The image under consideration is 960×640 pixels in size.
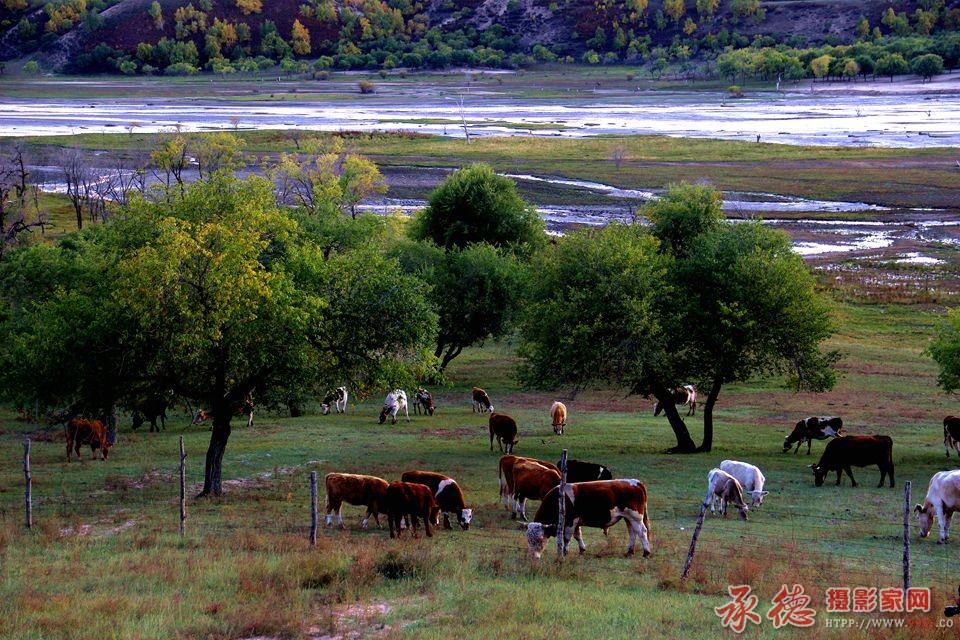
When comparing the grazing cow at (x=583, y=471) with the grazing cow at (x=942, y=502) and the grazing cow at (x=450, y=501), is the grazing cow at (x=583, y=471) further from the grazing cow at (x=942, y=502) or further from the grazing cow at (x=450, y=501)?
the grazing cow at (x=942, y=502)

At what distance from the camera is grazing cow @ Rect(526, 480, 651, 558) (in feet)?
58.0

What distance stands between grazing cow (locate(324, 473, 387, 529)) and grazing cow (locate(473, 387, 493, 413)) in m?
17.5

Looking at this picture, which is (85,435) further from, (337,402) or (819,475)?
(819,475)

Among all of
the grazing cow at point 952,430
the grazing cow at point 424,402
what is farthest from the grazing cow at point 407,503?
the grazing cow at point 424,402

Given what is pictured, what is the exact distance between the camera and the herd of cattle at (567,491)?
17.9m

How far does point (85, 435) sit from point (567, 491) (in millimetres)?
16989

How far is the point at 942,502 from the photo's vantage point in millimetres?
19797

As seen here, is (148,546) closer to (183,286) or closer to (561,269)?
(183,286)

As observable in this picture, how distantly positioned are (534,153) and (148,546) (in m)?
105

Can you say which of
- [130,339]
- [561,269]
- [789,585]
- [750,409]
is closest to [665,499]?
[789,585]

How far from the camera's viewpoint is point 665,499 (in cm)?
2325

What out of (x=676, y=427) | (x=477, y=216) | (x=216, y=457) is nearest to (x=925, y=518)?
(x=676, y=427)

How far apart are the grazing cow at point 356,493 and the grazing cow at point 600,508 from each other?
399 cm

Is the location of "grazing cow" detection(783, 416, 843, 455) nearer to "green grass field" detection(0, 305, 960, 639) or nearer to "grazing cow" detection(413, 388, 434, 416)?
"green grass field" detection(0, 305, 960, 639)
